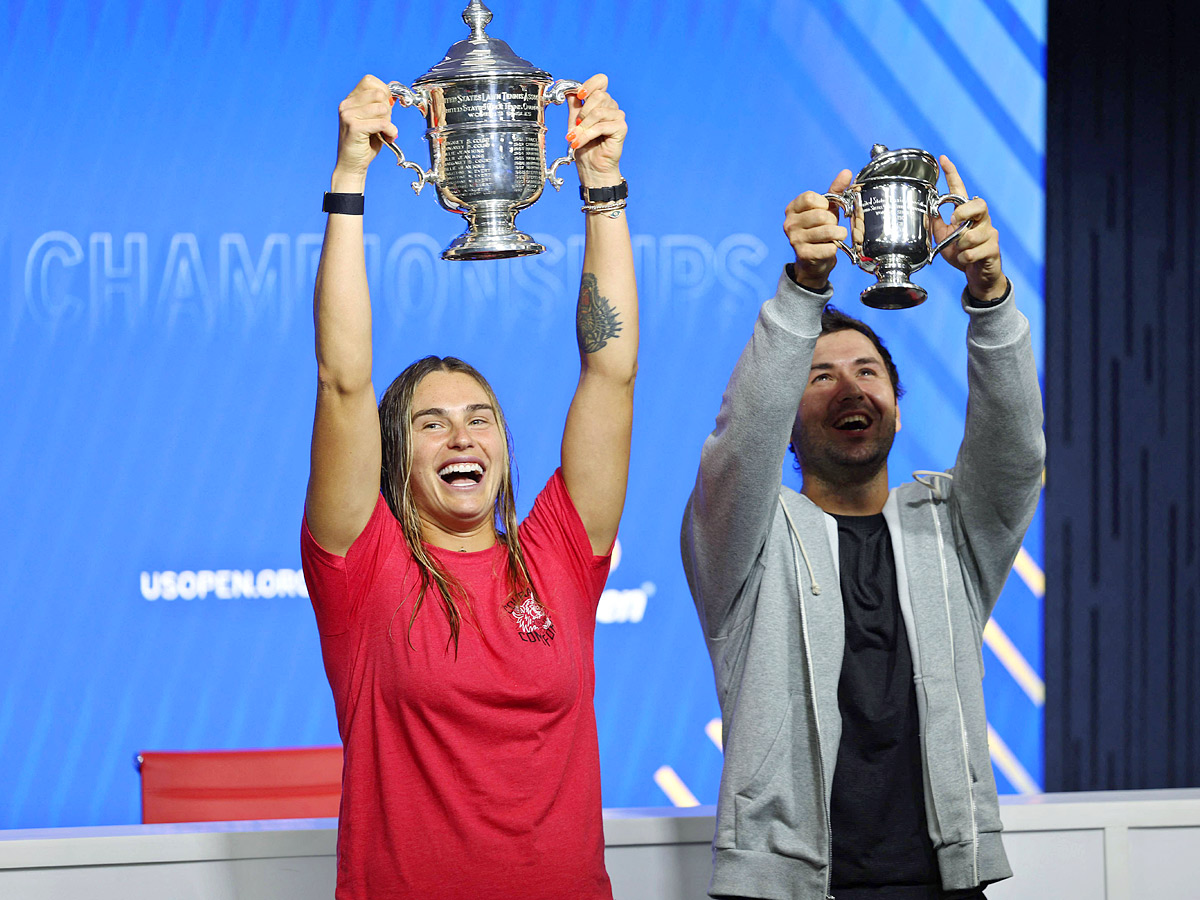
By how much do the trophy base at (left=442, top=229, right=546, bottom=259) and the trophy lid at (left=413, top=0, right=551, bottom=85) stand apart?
18cm

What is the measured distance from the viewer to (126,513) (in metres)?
2.94

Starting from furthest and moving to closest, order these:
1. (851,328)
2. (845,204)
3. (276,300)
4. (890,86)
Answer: (890,86) → (276,300) → (851,328) → (845,204)

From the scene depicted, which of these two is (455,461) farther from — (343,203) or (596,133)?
(596,133)

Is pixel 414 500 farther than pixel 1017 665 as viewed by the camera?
No

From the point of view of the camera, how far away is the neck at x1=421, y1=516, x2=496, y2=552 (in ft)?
4.81

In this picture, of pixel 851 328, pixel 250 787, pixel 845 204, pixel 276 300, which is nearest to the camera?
pixel 845 204

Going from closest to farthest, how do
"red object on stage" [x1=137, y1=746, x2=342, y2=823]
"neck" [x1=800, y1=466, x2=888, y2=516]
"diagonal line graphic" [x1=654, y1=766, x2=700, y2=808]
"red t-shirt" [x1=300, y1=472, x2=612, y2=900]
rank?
"red t-shirt" [x1=300, y1=472, x2=612, y2=900], "neck" [x1=800, y1=466, x2=888, y2=516], "red object on stage" [x1=137, y1=746, x2=342, y2=823], "diagonal line graphic" [x1=654, y1=766, x2=700, y2=808]

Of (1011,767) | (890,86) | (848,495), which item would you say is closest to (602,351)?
(848,495)

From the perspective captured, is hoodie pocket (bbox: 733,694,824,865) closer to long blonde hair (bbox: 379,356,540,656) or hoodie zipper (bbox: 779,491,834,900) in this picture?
hoodie zipper (bbox: 779,491,834,900)

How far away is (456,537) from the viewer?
148 cm

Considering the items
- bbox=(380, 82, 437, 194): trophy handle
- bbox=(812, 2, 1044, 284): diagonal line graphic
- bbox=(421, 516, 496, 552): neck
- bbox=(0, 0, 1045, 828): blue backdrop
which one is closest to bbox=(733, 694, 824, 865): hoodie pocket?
bbox=(421, 516, 496, 552): neck

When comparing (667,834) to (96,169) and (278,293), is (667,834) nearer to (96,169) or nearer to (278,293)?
(278,293)

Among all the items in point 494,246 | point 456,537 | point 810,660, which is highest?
point 494,246

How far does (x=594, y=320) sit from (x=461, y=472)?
26 centimetres
